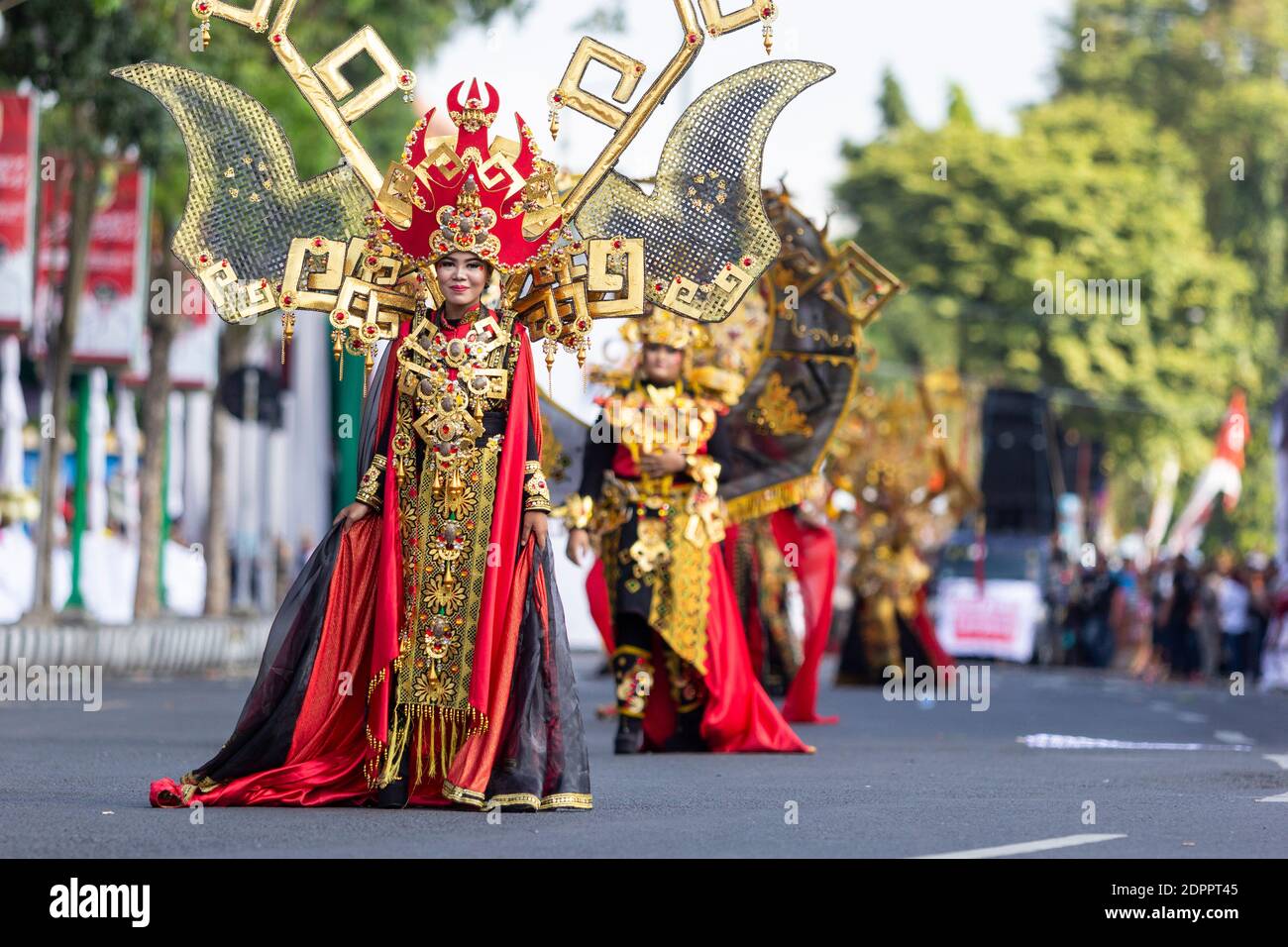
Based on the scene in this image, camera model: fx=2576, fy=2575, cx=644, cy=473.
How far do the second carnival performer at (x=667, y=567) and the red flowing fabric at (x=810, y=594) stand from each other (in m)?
3.05

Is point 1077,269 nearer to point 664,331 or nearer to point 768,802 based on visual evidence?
point 664,331

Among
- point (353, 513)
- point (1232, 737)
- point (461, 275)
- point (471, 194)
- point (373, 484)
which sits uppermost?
point (471, 194)

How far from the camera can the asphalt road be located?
26.3 feet

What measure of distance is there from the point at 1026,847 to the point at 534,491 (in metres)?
2.49

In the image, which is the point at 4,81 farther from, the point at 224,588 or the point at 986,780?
the point at 986,780

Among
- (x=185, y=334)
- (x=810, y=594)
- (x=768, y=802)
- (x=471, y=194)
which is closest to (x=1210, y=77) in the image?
Result: (x=185, y=334)

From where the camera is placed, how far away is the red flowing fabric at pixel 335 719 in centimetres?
926

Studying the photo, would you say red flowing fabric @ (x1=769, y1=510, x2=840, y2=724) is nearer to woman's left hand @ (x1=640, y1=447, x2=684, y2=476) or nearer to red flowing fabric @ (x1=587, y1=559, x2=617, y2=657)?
red flowing fabric @ (x1=587, y1=559, x2=617, y2=657)

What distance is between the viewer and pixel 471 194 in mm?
9562

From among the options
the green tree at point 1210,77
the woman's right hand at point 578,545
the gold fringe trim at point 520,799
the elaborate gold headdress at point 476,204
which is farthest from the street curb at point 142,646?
the green tree at point 1210,77

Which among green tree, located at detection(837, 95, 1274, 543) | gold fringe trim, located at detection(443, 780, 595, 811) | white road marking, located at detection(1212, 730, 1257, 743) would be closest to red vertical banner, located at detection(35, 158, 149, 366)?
white road marking, located at detection(1212, 730, 1257, 743)

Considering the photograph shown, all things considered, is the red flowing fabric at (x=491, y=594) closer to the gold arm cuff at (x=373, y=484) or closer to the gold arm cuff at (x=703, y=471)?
the gold arm cuff at (x=373, y=484)

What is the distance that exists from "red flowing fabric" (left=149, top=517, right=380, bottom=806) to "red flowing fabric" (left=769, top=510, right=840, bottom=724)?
690cm
